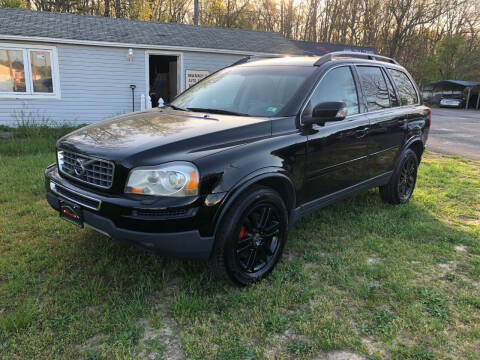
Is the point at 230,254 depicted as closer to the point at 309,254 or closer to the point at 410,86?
the point at 309,254

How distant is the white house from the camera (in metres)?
11.3

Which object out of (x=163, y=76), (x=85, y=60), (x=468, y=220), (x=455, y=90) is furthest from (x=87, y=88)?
(x=455, y=90)

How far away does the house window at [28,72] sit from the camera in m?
11.1

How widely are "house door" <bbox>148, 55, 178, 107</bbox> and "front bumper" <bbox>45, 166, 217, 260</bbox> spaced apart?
13694 mm

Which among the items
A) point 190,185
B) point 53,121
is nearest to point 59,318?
point 190,185

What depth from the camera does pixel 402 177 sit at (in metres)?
4.95

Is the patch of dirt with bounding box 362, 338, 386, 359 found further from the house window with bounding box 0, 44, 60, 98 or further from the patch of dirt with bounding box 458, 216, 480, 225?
the house window with bounding box 0, 44, 60, 98

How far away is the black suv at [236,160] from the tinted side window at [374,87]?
0.01 meters

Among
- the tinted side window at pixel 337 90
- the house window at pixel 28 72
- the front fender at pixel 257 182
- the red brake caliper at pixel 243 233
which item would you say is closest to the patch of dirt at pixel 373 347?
the red brake caliper at pixel 243 233

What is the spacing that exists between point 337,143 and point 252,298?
171 centimetres

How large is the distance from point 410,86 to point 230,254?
12.8 ft

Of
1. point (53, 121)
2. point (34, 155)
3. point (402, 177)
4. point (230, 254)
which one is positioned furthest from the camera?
point (53, 121)

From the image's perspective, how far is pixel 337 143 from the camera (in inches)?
140

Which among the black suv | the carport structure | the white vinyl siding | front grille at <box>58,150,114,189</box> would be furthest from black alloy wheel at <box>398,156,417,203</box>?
the carport structure
